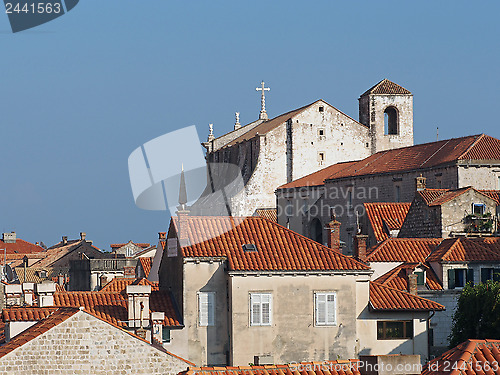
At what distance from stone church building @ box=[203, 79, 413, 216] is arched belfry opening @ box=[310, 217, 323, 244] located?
8.87 meters

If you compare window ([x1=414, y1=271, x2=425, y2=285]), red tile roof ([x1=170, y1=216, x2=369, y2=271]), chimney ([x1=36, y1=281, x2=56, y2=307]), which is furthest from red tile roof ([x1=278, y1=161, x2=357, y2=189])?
chimney ([x1=36, y1=281, x2=56, y2=307])

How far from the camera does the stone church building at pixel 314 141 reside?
8919 centimetres

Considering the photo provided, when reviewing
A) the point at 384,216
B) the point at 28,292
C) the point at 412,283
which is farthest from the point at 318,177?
the point at 28,292

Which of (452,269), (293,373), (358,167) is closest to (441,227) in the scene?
(452,269)

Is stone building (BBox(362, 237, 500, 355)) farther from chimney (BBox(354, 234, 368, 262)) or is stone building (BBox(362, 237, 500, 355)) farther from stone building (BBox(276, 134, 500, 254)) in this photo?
stone building (BBox(276, 134, 500, 254))

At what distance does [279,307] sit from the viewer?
35594mm

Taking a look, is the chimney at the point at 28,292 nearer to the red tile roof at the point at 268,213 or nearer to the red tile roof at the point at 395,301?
the red tile roof at the point at 395,301

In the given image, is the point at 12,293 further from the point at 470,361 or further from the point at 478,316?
the point at 470,361

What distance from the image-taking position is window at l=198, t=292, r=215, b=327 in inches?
1403

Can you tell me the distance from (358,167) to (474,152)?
13.4 metres

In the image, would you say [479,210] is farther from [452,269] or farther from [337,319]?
[337,319]

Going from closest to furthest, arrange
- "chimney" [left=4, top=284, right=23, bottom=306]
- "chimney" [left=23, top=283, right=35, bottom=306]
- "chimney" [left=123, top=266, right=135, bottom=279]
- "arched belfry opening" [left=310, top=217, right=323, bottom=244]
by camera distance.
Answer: "chimney" [left=4, top=284, right=23, bottom=306]
"chimney" [left=23, top=283, right=35, bottom=306]
"chimney" [left=123, top=266, right=135, bottom=279]
"arched belfry opening" [left=310, top=217, right=323, bottom=244]

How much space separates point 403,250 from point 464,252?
2.90 m

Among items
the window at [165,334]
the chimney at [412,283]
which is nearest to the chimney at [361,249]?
the chimney at [412,283]
